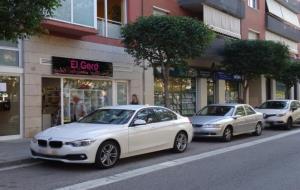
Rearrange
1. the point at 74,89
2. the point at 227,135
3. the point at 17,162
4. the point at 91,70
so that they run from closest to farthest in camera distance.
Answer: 1. the point at 17,162
2. the point at 227,135
3. the point at 74,89
4. the point at 91,70

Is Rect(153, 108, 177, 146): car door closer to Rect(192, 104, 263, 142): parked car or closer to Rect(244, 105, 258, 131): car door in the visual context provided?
Rect(192, 104, 263, 142): parked car

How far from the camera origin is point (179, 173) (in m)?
9.75

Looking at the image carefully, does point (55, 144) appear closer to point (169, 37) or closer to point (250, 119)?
point (169, 37)

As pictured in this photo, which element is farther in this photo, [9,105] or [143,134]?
[9,105]

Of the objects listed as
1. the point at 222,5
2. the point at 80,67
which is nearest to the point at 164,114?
the point at 80,67

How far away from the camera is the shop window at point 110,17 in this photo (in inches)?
787

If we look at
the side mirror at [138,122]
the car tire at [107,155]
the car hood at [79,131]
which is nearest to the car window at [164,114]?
the side mirror at [138,122]

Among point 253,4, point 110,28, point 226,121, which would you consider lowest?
point 226,121

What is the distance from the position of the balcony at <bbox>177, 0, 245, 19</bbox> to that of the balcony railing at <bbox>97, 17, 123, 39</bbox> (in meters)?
5.31

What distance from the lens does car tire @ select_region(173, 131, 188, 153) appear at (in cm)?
1282

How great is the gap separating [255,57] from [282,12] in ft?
48.2

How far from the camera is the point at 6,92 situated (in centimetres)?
1561

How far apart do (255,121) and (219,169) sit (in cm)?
861

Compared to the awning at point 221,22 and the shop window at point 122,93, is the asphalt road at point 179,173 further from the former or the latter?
the awning at point 221,22
